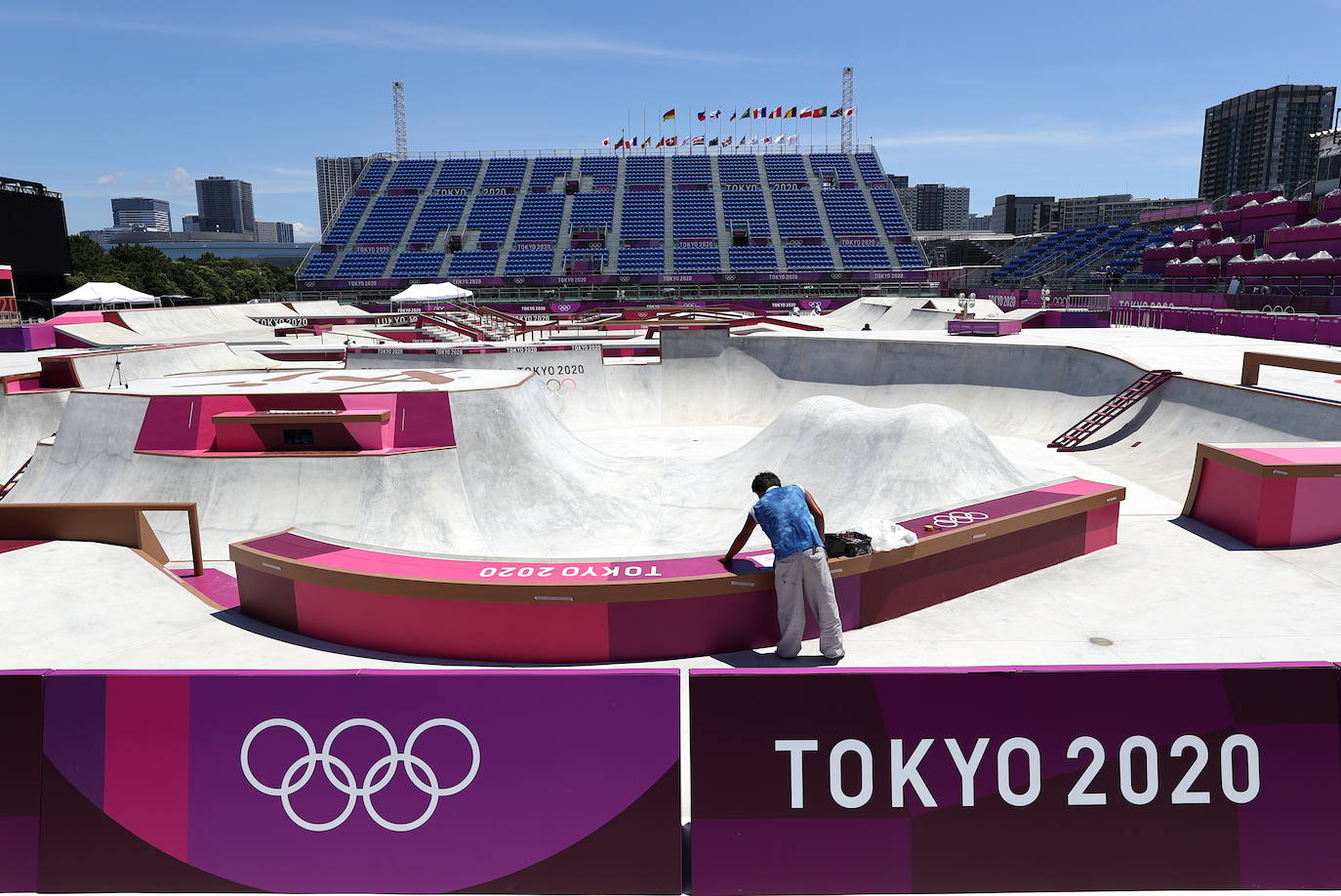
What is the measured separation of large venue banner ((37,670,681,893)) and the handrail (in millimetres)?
5886

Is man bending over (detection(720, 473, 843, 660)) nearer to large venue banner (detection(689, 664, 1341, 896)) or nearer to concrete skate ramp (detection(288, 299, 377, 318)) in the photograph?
large venue banner (detection(689, 664, 1341, 896))

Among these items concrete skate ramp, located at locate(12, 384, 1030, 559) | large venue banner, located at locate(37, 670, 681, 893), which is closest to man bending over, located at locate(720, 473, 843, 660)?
large venue banner, located at locate(37, 670, 681, 893)

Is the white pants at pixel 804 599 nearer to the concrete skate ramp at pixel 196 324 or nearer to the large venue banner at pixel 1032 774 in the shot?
the large venue banner at pixel 1032 774

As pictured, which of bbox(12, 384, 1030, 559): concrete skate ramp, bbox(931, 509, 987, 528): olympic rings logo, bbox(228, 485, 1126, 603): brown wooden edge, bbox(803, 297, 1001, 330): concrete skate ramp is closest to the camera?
bbox(228, 485, 1126, 603): brown wooden edge

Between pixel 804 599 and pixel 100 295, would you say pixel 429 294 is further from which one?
pixel 804 599

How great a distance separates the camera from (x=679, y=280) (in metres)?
73.9

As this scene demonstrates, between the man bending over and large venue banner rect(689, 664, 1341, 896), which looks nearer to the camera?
large venue banner rect(689, 664, 1341, 896)

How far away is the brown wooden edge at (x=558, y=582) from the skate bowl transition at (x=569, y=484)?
0.07 ft

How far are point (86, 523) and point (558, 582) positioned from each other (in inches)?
253

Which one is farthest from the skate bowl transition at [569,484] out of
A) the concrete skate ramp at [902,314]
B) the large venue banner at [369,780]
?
the concrete skate ramp at [902,314]

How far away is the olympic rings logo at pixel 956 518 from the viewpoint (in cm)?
900

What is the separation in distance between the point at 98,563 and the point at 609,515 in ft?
28.3

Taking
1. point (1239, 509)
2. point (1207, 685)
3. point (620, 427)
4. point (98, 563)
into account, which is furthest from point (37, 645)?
point (620, 427)

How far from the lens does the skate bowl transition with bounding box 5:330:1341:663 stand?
7.53m
